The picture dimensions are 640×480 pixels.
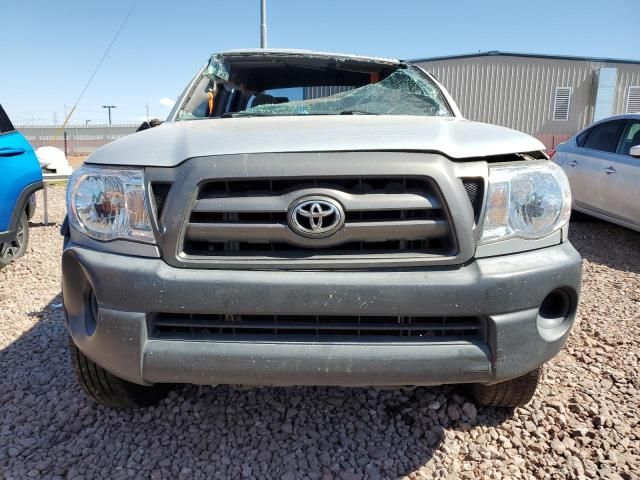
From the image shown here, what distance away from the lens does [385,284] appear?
5.33 feet

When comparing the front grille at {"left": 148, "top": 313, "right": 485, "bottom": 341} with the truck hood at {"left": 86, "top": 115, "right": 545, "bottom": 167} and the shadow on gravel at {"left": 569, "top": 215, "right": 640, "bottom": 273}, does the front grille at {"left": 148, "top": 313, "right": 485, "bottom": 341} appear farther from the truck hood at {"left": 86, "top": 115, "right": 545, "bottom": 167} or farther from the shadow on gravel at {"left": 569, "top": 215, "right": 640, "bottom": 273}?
the shadow on gravel at {"left": 569, "top": 215, "right": 640, "bottom": 273}

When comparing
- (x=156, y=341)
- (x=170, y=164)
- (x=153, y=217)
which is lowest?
(x=156, y=341)

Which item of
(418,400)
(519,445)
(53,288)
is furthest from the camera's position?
(53,288)

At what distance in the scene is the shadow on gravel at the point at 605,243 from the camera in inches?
202

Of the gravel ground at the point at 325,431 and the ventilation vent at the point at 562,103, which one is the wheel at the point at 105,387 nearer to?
the gravel ground at the point at 325,431

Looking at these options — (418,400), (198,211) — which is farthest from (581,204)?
(198,211)

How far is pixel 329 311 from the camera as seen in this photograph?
1.63 m

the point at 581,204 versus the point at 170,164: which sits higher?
the point at 170,164

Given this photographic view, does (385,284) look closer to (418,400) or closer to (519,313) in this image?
(519,313)

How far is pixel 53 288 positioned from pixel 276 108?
282cm

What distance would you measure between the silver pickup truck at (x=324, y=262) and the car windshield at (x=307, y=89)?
119 cm

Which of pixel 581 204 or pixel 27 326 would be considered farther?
pixel 581 204

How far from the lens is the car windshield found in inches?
116

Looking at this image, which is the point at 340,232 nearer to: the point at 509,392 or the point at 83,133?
the point at 509,392
